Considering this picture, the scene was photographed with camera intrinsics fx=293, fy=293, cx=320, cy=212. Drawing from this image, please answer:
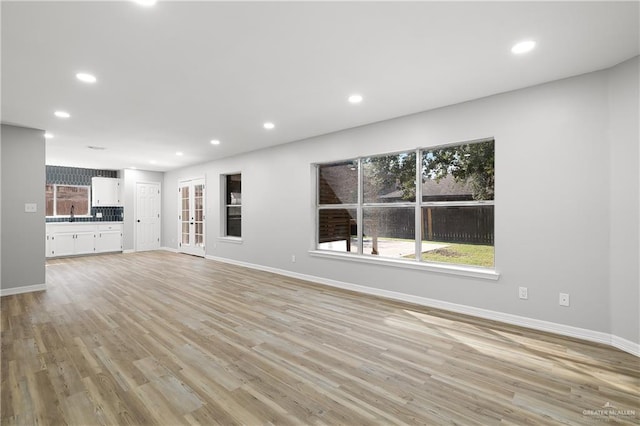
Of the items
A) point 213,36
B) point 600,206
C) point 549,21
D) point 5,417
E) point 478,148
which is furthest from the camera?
point 478,148

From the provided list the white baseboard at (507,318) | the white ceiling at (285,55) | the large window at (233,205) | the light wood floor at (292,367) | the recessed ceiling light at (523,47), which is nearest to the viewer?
the light wood floor at (292,367)

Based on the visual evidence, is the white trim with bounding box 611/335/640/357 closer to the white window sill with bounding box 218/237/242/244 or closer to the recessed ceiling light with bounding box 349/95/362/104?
the recessed ceiling light with bounding box 349/95/362/104

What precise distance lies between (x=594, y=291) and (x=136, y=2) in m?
4.39

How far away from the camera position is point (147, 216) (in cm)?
924

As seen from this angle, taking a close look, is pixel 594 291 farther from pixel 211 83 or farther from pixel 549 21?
pixel 211 83

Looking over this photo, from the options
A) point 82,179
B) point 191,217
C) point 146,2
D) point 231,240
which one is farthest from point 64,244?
point 146,2

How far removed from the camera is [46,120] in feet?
13.8

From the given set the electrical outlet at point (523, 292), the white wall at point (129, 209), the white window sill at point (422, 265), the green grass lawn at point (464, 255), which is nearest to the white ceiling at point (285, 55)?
the green grass lawn at point (464, 255)

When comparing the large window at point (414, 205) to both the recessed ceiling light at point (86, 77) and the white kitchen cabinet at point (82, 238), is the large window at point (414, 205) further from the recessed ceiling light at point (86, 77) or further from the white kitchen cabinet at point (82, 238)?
the white kitchen cabinet at point (82, 238)

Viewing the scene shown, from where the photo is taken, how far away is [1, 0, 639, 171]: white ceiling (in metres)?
1.98

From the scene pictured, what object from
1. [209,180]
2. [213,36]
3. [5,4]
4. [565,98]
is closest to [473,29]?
[565,98]

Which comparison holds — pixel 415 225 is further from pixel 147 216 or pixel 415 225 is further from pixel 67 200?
pixel 67 200

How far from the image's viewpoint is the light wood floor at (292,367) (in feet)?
5.87

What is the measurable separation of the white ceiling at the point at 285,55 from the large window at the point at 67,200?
206 inches
